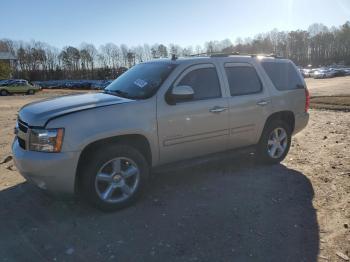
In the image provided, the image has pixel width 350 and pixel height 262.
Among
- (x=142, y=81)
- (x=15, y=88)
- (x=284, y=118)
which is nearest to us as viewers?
(x=142, y=81)

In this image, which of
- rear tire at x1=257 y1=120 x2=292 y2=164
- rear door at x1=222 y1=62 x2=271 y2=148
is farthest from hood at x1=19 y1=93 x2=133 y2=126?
rear tire at x1=257 y1=120 x2=292 y2=164

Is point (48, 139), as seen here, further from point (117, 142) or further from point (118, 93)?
point (118, 93)

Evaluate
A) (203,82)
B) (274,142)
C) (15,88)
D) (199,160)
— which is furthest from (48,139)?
(15,88)

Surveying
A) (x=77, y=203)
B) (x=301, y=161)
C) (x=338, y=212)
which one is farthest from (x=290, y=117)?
(x=77, y=203)

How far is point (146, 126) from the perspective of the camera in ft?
15.6

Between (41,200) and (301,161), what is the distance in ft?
14.9

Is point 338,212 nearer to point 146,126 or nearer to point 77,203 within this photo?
point 146,126

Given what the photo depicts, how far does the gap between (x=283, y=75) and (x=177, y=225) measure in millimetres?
3722

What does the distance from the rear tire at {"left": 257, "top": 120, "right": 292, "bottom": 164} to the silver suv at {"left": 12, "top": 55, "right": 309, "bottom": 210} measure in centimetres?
2

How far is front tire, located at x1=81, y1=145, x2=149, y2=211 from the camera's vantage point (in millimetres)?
4418

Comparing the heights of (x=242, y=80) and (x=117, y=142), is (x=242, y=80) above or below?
above

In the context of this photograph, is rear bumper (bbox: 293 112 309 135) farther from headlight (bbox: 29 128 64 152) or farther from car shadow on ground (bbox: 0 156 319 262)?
headlight (bbox: 29 128 64 152)

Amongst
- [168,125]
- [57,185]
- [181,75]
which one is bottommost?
[57,185]

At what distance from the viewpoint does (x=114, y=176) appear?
15.2 ft
